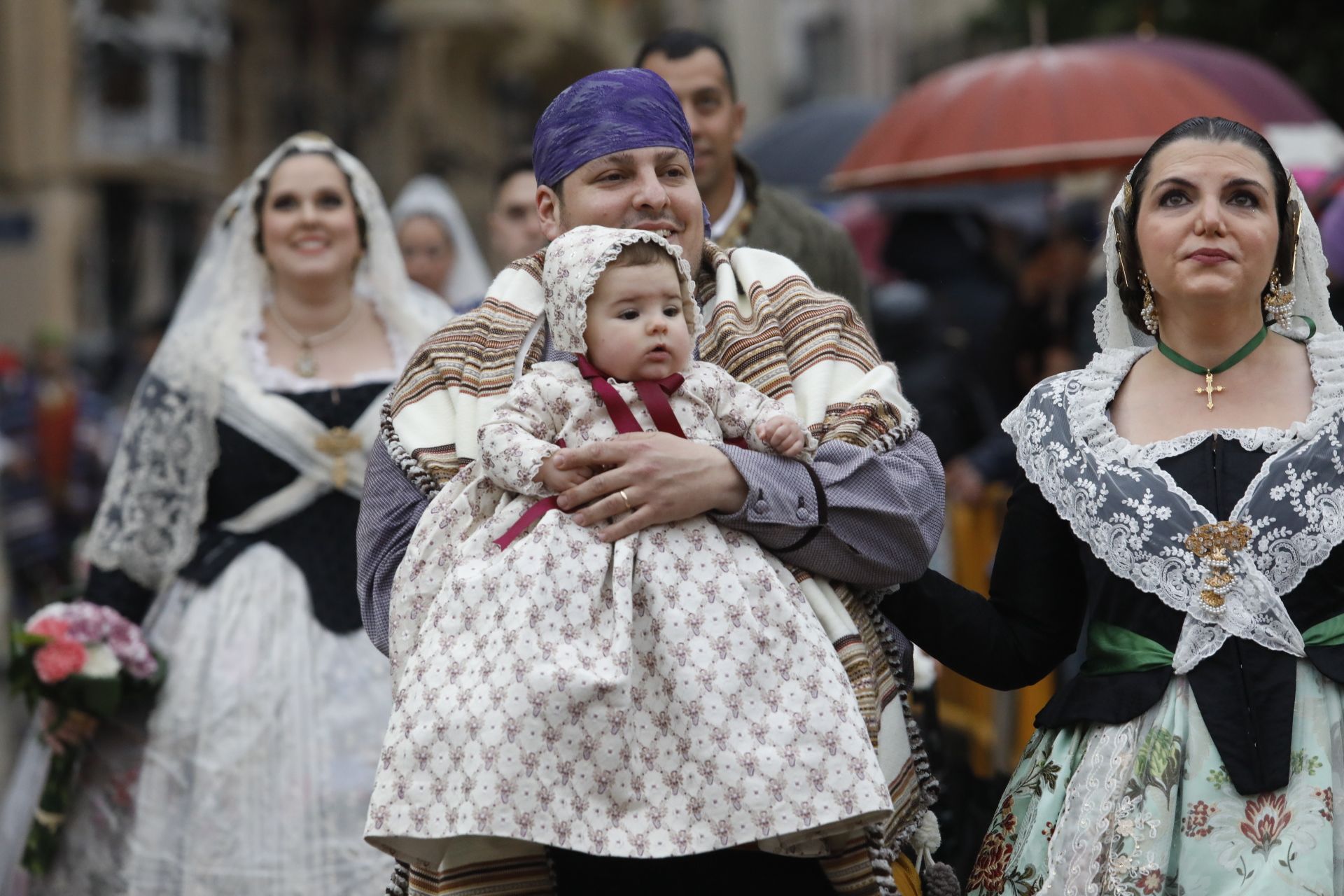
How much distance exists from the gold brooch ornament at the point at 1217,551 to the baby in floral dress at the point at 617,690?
68 cm

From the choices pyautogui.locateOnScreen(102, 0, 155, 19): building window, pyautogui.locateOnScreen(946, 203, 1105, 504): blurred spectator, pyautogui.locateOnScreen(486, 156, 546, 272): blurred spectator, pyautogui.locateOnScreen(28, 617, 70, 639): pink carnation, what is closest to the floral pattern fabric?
pyautogui.locateOnScreen(28, 617, 70, 639): pink carnation

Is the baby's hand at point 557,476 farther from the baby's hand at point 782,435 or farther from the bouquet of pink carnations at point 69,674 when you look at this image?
the bouquet of pink carnations at point 69,674

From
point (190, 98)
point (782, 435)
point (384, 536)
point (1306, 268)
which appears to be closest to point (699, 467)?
point (782, 435)

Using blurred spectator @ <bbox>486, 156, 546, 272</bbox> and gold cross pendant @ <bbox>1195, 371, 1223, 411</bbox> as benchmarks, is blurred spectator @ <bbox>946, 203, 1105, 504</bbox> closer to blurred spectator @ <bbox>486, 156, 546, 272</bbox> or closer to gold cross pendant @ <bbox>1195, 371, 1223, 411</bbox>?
blurred spectator @ <bbox>486, 156, 546, 272</bbox>

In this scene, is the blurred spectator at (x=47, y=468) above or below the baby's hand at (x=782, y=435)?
below

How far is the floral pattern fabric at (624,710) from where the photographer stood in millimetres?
2998

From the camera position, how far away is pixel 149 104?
25516 millimetres

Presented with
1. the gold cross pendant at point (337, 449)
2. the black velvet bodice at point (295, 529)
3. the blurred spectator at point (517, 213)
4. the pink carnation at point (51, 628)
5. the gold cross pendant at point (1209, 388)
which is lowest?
the pink carnation at point (51, 628)

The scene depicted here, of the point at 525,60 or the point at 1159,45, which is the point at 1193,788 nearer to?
the point at 1159,45

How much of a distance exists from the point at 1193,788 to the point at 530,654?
114cm

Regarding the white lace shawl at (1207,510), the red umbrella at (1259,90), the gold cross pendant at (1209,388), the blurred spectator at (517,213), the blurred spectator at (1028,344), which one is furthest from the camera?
the red umbrella at (1259,90)

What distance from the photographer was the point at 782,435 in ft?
10.7

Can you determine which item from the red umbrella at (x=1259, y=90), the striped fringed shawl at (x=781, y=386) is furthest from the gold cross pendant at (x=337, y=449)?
the red umbrella at (x=1259, y=90)

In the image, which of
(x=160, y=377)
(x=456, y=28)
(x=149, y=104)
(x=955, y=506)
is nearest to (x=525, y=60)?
(x=456, y=28)
